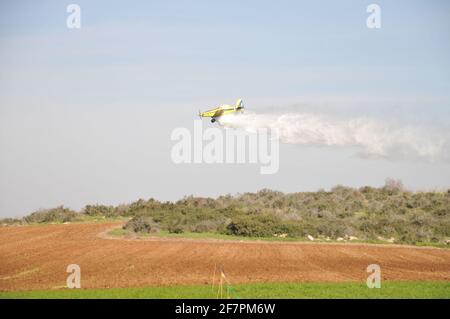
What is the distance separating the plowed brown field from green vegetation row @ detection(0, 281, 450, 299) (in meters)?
1.71

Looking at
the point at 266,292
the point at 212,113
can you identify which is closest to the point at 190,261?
the point at 266,292

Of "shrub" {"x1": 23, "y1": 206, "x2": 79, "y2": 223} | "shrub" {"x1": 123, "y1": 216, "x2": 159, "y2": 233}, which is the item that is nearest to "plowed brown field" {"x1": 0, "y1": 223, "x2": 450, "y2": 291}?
"shrub" {"x1": 123, "y1": 216, "x2": 159, "y2": 233}

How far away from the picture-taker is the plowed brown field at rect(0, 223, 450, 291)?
104 ft

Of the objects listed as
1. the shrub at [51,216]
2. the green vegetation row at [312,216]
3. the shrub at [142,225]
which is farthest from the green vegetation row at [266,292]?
the shrub at [51,216]

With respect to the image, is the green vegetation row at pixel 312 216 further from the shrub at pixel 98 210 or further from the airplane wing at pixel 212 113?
the airplane wing at pixel 212 113

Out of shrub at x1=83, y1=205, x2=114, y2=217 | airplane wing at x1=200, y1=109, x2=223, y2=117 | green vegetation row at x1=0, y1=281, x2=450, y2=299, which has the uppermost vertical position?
airplane wing at x1=200, y1=109, x2=223, y2=117

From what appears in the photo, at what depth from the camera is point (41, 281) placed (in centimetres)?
3045

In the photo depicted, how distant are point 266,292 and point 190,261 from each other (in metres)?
11.4

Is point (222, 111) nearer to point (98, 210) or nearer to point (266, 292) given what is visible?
point (266, 292)

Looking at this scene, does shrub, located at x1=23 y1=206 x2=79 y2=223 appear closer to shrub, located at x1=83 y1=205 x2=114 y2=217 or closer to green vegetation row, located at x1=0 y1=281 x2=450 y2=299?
shrub, located at x1=83 y1=205 x2=114 y2=217

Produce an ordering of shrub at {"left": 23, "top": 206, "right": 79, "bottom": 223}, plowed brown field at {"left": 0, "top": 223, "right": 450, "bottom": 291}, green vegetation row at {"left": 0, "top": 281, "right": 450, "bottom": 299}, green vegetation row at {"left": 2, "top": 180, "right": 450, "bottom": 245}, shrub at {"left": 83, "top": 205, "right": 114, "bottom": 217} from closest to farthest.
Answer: green vegetation row at {"left": 0, "top": 281, "right": 450, "bottom": 299} < plowed brown field at {"left": 0, "top": 223, "right": 450, "bottom": 291} < green vegetation row at {"left": 2, "top": 180, "right": 450, "bottom": 245} < shrub at {"left": 23, "top": 206, "right": 79, "bottom": 223} < shrub at {"left": 83, "top": 205, "right": 114, "bottom": 217}

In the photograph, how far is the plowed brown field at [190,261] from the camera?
104 ft

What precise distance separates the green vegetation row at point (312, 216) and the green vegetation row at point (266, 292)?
24833 mm
